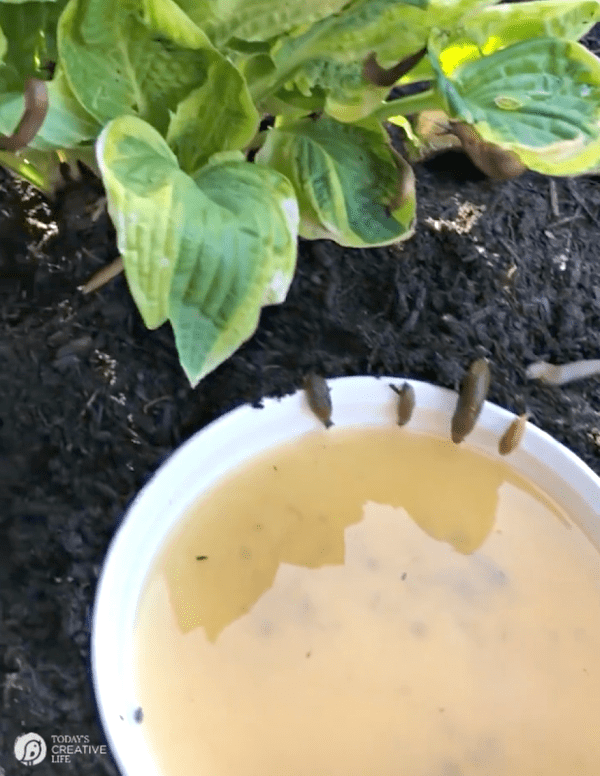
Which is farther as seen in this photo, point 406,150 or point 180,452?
point 406,150

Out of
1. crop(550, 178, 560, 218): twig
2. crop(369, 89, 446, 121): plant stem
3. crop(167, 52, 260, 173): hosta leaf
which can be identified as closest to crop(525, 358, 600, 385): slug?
crop(550, 178, 560, 218): twig

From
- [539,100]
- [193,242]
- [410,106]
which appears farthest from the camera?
[410,106]

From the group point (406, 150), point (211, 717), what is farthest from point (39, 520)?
point (406, 150)

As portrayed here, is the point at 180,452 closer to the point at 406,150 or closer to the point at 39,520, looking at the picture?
the point at 39,520

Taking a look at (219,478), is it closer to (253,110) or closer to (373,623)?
(373,623)

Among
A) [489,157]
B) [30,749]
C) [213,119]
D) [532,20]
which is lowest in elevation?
[30,749]

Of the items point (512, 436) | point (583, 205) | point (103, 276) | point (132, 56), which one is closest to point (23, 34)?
point (132, 56)
